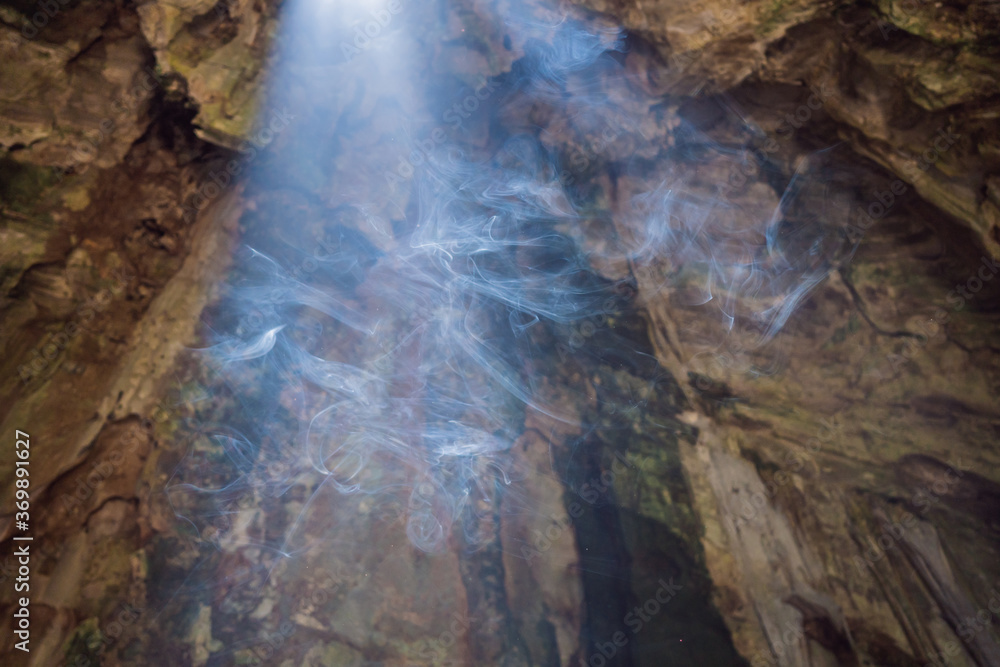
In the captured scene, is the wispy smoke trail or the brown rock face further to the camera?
the wispy smoke trail

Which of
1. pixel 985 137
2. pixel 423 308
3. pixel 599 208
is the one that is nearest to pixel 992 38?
pixel 985 137

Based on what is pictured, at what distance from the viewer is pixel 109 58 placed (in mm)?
3240

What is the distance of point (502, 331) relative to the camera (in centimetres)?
374

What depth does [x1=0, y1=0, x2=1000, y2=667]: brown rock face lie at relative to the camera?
2941 mm

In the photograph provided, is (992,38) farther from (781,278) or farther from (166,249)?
(166,249)

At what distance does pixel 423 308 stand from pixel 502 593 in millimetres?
2099

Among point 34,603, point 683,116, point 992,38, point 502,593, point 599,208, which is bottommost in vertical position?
point 502,593

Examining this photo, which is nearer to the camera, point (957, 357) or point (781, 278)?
point (957, 357)

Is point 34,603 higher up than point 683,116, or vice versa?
point 683,116

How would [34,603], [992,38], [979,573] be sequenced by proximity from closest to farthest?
[992,38] → [979,573] → [34,603]

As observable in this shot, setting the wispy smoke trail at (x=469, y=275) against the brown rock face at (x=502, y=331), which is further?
the wispy smoke trail at (x=469, y=275)

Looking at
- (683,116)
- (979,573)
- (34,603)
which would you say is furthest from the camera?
(683,116)

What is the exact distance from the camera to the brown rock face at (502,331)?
9.65 ft

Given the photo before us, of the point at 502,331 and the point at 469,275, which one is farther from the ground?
the point at 469,275
